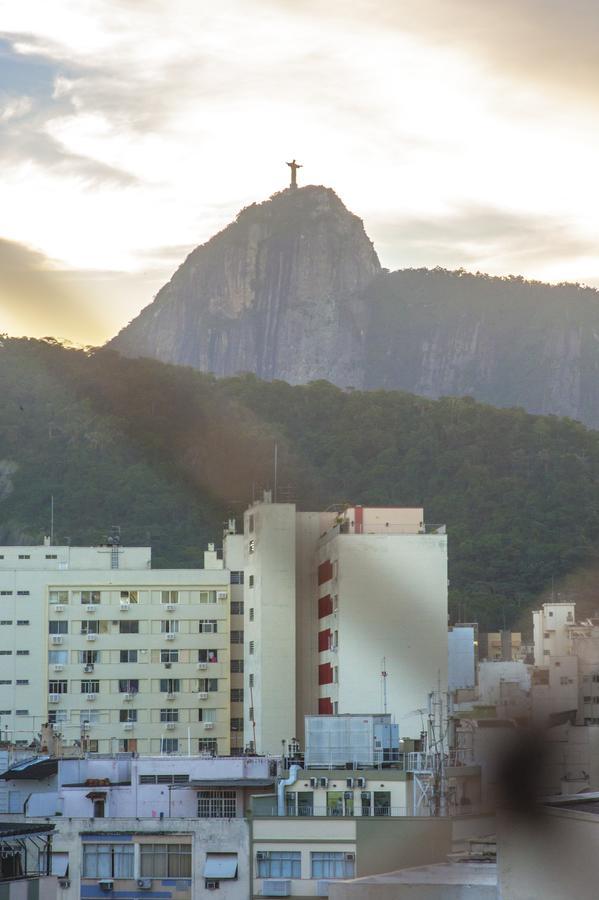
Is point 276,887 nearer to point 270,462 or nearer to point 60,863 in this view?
point 60,863

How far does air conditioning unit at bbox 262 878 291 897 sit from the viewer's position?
21219 mm

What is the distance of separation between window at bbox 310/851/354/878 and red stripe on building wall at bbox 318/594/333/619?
17450 mm

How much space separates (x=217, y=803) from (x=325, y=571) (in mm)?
16467

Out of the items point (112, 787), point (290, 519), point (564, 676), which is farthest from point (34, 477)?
point (112, 787)

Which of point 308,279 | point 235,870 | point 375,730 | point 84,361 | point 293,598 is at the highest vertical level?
point 308,279

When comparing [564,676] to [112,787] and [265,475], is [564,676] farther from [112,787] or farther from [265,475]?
[112,787]

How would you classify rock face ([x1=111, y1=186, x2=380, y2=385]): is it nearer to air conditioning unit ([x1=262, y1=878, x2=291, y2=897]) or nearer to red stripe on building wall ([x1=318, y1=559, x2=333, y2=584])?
red stripe on building wall ([x1=318, y1=559, x2=333, y2=584])

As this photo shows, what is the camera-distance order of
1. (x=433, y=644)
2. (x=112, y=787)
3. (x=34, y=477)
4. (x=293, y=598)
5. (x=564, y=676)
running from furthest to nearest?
(x=34, y=477) → (x=564, y=676) → (x=293, y=598) → (x=433, y=644) → (x=112, y=787)

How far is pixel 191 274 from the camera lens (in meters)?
156

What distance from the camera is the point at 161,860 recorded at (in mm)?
21672

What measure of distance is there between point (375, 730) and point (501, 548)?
39971 mm

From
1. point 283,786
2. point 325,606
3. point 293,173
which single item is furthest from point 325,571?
point 293,173

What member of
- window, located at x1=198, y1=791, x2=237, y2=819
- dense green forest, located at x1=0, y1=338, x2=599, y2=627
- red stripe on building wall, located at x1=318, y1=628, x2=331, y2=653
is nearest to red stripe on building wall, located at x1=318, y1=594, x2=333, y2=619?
red stripe on building wall, located at x1=318, y1=628, x2=331, y2=653

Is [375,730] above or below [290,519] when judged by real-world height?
below
